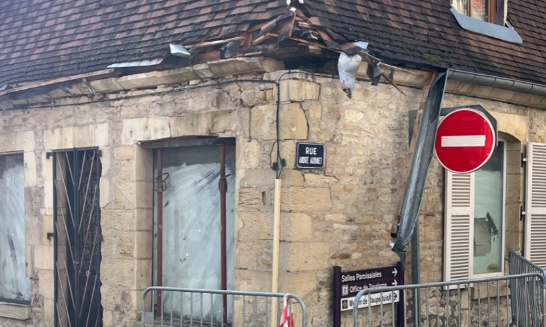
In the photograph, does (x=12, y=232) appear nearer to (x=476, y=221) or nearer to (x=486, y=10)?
(x=476, y=221)

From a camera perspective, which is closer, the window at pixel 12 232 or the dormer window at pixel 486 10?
the dormer window at pixel 486 10

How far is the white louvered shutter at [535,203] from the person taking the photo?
9.09 metres

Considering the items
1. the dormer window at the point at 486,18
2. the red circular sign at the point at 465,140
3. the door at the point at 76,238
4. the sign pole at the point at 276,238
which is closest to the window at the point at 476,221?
the dormer window at the point at 486,18

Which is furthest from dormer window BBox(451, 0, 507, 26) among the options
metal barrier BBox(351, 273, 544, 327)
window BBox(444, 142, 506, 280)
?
metal barrier BBox(351, 273, 544, 327)

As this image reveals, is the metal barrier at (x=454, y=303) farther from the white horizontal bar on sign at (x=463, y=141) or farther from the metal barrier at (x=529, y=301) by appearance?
the white horizontal bar on sign at (x=463, y=141)

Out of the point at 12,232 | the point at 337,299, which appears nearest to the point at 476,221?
the point at 337,299

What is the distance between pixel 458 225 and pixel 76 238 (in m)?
4.33

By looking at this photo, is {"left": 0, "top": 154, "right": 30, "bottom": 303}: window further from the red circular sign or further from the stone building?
the red circular sign

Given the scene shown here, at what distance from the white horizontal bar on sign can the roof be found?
4.09 feet

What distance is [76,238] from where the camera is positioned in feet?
29.8

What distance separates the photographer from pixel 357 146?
7.39 meters

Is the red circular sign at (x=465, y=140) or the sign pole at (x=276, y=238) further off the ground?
the red circular sign at (x=465, y=140)

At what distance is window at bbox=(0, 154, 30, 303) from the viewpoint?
9898mm

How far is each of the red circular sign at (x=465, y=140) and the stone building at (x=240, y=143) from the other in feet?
2.92
